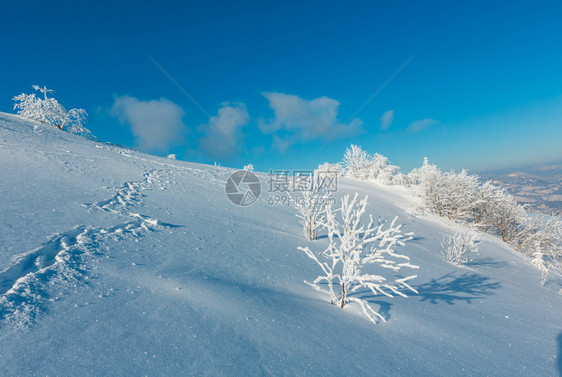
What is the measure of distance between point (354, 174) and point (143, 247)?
101ft

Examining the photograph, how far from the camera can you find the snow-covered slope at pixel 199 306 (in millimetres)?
2314

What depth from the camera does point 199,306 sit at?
123 inches

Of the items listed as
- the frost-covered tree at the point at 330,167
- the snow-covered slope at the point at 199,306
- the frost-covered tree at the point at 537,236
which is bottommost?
the frost-covered tree at the point at 537,236

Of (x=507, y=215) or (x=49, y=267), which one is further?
(x=507, y=215)

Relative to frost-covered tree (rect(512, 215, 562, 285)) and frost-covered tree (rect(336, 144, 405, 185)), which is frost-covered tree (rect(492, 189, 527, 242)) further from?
frost-covered tree (rect(336, 144, 405, 185))

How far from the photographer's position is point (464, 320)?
14.3 feet

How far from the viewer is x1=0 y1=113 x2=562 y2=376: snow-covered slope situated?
7.59ft

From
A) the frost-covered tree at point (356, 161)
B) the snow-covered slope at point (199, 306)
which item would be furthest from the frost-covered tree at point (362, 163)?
the snow-covered slope at point (199, 306)

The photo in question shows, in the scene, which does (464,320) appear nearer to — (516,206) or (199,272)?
(199,272)

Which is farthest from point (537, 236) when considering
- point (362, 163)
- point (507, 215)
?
point (362, 163)

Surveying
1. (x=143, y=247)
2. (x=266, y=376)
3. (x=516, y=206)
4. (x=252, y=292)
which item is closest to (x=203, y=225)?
(x=143, y=247)

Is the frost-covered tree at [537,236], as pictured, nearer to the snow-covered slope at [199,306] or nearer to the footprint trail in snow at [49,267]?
the snow-covered slope at [199,306]

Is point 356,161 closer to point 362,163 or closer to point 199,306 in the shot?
point 362,163

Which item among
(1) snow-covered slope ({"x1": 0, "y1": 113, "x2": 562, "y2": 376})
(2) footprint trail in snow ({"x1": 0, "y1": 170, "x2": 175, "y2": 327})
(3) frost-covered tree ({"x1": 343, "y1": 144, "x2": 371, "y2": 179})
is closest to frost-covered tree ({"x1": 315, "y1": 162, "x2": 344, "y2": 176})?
(3) frost-covered tree ({"x1": 343, "y1": 144, "x2": 371, "y2": 179})
